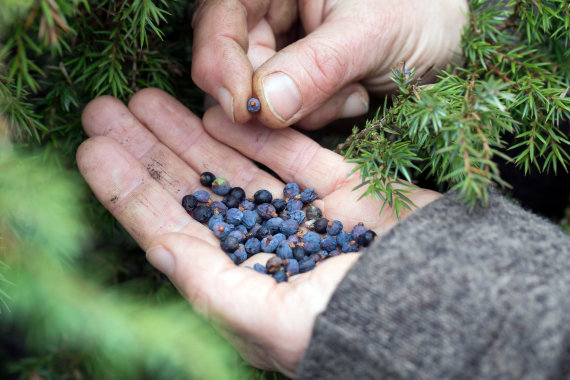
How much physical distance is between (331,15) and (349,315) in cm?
147

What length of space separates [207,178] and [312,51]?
26.9 inches

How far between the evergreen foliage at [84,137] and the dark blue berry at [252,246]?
0.33 meters

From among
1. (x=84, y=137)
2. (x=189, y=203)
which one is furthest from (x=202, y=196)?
(x=84, y=137)

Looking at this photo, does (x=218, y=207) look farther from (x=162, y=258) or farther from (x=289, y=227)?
(x=162, y=258)

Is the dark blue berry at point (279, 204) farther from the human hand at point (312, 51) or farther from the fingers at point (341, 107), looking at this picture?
the fingers at point (341, 107)

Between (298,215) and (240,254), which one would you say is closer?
(240,254)

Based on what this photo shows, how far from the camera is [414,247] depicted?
1230 mm

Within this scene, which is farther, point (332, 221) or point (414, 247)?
point (332, 221)

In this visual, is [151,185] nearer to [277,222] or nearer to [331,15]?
[277,222]

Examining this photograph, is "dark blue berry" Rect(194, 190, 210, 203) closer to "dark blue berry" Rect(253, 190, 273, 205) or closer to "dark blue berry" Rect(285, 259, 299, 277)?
"dark blue berry" Rect(253, 190, 273, 205)

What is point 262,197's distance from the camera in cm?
184

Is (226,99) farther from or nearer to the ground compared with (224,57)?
nearer to the ground

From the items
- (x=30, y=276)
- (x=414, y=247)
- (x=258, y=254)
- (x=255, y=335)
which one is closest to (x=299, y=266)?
(x=258, y=254)

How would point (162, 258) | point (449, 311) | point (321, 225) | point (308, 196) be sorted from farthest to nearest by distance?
point (308, 196)
point (321, 225)
point (162, 258)
point (449, 311)
